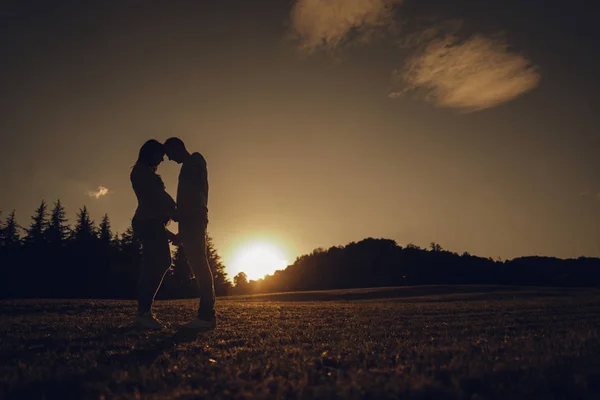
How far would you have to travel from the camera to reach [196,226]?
21.1 ft

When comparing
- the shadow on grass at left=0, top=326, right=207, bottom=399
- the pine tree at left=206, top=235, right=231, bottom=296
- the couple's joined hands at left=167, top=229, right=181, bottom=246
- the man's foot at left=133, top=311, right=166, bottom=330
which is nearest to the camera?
the shadow on grass at left=0, top=326, right=207, bottom=399

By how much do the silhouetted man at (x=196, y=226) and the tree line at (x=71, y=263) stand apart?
47.6 metres

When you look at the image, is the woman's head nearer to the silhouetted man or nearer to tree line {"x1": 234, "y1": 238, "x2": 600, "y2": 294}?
the silhouetted man

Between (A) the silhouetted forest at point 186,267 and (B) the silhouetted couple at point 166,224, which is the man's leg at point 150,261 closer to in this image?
(B) the silhouetted couple at point 166,224

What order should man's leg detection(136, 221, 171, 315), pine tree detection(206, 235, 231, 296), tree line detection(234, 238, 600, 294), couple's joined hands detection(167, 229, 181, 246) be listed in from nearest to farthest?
man's leg detection(136, 221, 171, 315) → couple's joined hands detection(167, 229, 181, 246) → pine tree detection(206, 235, 231, 296) → tree line detection(234, 238, 600, 294)

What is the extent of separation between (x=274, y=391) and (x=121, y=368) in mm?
1549

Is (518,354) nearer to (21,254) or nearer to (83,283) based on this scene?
(83,283)

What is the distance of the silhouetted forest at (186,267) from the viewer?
55.0 m

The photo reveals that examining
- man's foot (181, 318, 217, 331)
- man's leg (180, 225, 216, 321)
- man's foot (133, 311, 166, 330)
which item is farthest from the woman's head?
man's foot (181, 318, 217, 331)

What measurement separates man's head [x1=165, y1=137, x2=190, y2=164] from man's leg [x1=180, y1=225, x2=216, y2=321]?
4.32ft

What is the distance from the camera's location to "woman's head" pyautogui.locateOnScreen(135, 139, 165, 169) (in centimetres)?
657

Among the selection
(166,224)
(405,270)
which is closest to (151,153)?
(166,224)

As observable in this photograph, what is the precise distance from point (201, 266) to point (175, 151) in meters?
2.12

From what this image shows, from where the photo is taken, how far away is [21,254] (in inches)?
2217
